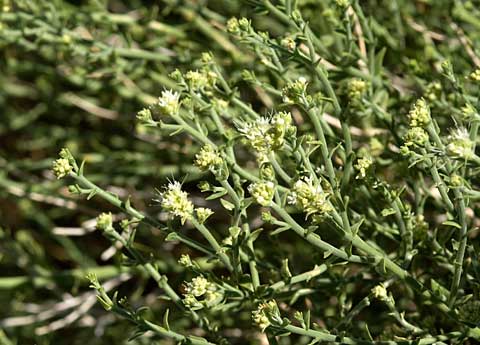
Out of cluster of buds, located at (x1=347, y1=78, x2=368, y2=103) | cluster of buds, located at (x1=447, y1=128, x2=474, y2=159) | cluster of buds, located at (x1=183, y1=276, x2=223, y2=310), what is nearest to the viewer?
cluster of buds, located at (x1=447, y1=128, x2=474, y2=159)

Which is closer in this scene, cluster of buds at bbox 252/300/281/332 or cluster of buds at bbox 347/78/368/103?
cluster of buds at bbox 252/300/281/332

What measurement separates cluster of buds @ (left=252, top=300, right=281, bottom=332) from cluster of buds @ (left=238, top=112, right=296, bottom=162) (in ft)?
0.70

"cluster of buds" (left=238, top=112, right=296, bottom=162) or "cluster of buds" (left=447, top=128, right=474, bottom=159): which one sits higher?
"cluster of buds" (left=447, top=128, right=474, bottom=159)

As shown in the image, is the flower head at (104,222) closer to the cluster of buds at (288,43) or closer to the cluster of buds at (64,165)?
the cluster of buds at (64,165)

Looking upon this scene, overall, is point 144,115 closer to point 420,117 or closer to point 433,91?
point 420,117

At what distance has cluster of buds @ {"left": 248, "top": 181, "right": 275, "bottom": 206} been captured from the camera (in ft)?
3.18

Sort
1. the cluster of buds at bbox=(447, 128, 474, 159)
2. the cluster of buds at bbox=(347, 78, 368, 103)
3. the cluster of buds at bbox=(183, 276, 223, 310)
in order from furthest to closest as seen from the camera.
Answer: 1. the cluster of buds at bbox=(347, 78, 368, 103)
2. the cluster of buds at bbox=(183, 276, 223, 310)
3. the cluster of buds at bbox=(447, 128, 474, 159)

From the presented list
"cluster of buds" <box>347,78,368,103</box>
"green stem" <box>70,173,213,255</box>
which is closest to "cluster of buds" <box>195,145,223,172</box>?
"green stem" <box>70,173,213,255</box>

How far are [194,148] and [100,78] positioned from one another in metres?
0.37

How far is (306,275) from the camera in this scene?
110 centimetres

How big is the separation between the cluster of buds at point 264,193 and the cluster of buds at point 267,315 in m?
0.15

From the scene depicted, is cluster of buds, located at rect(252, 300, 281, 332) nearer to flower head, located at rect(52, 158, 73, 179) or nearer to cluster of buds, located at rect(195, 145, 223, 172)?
cluster of buds, located at rect(195, 145, 223, 172)

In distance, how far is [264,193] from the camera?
97 centimetres

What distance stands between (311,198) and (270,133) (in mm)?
112
